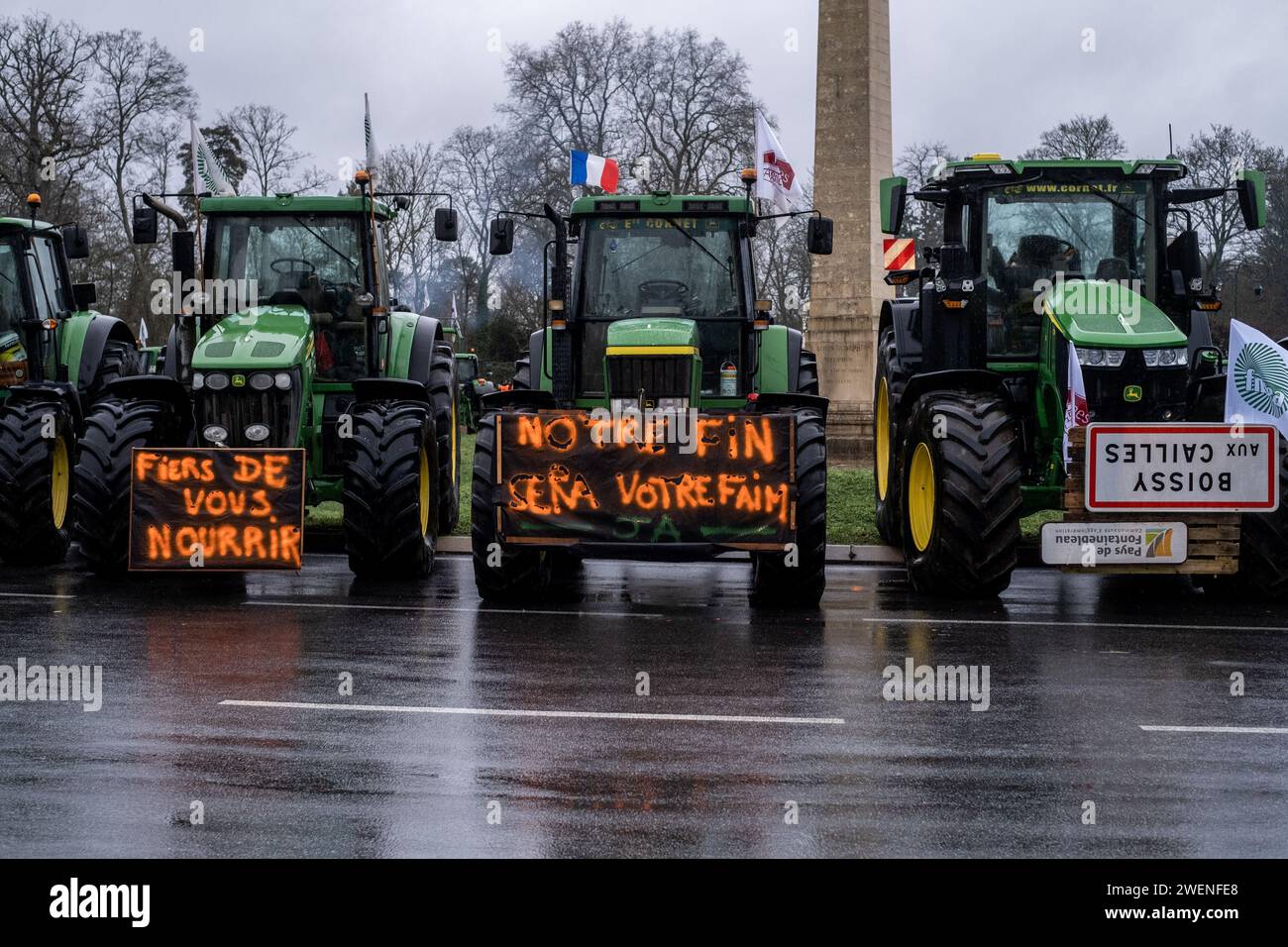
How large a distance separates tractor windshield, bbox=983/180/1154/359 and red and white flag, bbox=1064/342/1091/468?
88 centimetres

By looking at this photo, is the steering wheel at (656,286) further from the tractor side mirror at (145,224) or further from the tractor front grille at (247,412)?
the tractor side mirror at (145,224)

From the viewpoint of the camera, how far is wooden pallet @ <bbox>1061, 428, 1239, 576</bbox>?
34.9 feet

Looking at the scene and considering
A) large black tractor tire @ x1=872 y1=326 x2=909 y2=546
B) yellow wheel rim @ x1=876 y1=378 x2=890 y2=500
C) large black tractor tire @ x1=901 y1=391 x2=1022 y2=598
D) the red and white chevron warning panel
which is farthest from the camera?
the red and white chevron warning panel

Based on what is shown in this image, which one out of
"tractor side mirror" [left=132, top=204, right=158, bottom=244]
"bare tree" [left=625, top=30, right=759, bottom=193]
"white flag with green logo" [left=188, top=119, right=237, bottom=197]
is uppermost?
"bare tree" [left=625, top=30, right=759, bottom=193]

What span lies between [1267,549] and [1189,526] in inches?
28.3

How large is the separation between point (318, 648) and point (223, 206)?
5.33 meters

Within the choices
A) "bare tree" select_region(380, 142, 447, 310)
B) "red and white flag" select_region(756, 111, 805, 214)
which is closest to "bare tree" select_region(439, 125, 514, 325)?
"bare tree" select_region(380, 142, 447, 310)

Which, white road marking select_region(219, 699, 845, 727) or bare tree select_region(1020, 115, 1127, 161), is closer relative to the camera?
white road marking select_region(219, 699, 845, 727)

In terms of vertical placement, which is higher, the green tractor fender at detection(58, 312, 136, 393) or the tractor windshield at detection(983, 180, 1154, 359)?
the tractor windshield at detection(983, 180, 1154, 359)

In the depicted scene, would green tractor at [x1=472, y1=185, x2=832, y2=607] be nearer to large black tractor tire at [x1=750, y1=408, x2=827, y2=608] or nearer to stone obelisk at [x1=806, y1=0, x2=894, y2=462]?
large black tractor tire at [x1=750, y1=408, x2=827, y2=608]

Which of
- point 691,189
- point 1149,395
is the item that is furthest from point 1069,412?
point 691,189

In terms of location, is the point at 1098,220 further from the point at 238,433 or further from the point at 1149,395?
the point at 238,433

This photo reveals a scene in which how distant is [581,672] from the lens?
8.59 meters

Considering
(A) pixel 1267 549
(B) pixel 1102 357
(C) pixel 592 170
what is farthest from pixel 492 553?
(C) pixel 592 170
